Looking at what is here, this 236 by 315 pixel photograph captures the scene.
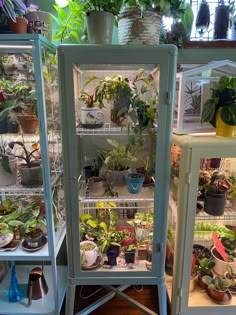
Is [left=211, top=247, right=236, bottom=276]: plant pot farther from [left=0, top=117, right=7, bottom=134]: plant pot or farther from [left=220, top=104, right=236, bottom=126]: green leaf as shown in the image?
[left=0, top=117, right=7, bottom=134]: plant pot

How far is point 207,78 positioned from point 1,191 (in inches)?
51.4

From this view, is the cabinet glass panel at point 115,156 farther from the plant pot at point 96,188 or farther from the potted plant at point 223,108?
the potted plant at point 223,108

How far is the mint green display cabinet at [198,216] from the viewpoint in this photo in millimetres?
1213

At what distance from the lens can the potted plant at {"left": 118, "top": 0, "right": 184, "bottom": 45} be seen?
3.94 feet

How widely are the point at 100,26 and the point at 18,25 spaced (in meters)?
0.40

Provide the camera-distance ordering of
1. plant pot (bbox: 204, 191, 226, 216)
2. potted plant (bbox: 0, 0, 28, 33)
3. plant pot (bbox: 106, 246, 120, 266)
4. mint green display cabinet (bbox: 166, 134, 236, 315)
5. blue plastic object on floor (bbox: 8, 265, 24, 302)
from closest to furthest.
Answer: potted plant (bbox: 0, 0, 28, 33) → mint green display cabinet (bbox: 166, 134, 236, 315) → plant pot (bbox: 204, 191, 226, 216) → plant pot (bbox: 106, 246, 120, 266) → blue plastic object on floor (bbox: 8, 265, 24, 302)

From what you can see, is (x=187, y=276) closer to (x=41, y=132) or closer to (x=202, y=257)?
(x=202, y=257)

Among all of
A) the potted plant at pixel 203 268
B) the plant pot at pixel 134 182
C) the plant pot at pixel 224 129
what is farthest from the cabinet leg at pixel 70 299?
the plant pot at pixel 224 129

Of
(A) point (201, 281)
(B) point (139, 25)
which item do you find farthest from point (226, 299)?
(B) point (139, 25)

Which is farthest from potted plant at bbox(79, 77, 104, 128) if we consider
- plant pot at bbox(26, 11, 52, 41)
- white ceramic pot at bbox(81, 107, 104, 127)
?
plant pot at bbox(26, 11, 52, 41)

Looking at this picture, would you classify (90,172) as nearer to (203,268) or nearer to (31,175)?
(31,175)

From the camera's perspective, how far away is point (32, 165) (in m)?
1.41

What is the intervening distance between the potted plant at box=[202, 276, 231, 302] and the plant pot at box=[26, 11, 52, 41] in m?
1.68

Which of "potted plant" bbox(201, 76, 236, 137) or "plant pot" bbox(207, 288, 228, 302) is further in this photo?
"plant pot" bbox(207, 288, 228, 302)
